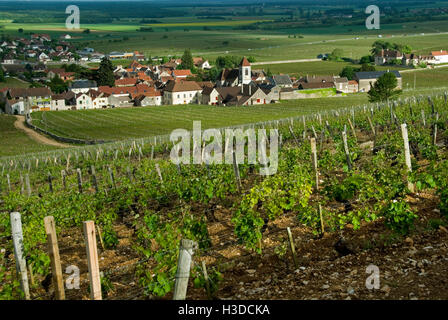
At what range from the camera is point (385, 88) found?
171 feet

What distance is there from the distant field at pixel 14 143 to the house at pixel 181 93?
2687 centimetres

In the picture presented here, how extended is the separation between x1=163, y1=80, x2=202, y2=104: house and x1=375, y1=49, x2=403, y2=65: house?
46.4m

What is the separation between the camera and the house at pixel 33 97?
84.1 m

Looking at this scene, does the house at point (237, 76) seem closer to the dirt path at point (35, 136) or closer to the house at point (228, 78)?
the house at point (228, 78)

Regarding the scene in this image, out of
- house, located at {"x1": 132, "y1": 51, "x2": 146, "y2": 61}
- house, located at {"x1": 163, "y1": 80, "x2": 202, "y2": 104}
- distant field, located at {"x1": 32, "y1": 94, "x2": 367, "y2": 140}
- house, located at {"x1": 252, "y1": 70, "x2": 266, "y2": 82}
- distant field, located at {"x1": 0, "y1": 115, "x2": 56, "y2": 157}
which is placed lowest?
distant field, located at {"x1": 0, "y1": 115, "x2": 56, "y2": 157}

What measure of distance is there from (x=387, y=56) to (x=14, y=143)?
8494 cm

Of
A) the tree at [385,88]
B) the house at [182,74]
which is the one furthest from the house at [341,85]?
the house at [182,74]

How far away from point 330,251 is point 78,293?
3.99 metres

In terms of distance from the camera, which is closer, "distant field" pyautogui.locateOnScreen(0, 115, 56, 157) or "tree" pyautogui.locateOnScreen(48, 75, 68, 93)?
→ "distant field" pyautogui.locateOnScreen(0, 115, 56, 157)

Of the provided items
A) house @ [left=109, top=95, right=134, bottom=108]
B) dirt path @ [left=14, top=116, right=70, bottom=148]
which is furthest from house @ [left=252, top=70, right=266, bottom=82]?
dirt path @ [left=14, top=116, right=70, bottom=148]

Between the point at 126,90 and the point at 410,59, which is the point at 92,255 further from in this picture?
the point at 410,59

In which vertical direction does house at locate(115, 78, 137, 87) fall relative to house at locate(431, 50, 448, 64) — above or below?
below

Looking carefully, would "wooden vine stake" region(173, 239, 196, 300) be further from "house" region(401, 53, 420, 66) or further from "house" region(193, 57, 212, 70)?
"house" region(193, 57, 212, 70)

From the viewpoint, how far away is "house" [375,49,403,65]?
110625 mm
